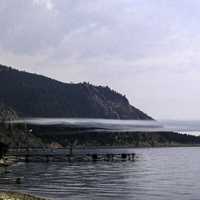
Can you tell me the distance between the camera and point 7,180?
301 feet

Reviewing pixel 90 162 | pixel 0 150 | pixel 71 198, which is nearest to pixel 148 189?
pixel 71 198

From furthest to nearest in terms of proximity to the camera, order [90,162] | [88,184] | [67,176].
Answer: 1. [90,162]
2. [67,176]
3. [88,184]

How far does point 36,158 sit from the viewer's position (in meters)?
160

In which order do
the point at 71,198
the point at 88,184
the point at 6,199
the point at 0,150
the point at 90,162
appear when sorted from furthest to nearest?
the point at 90,162 < the point at 0,150 < the point at 88,184 < the point at 71,198 < the point at 6,199

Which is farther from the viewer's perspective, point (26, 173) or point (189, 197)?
point (26, 173)

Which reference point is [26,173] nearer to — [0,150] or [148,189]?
[0,150]

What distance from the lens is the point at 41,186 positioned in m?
83.9

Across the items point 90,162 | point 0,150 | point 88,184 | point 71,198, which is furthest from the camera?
point 90,162

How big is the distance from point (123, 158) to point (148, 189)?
87054 mm

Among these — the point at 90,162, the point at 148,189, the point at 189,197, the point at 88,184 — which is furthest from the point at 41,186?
the point at 90,162

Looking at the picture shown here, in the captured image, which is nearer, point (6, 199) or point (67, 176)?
point (6, 199)

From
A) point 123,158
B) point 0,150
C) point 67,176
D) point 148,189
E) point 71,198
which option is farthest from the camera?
point 123,158

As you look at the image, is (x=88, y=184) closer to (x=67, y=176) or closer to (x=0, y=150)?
(x=67, y=176)

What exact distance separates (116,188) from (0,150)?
148 ft
